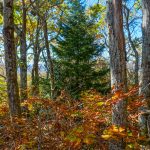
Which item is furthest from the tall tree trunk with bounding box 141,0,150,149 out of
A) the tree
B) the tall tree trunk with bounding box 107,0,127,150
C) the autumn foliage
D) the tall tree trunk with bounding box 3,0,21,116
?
the tree

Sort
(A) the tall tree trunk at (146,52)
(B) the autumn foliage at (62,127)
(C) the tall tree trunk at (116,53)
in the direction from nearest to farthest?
(B) the autumn foliage at (62,127)
(C) the tall tree trunk at (116,53)
(A) the tall tree trunk at (146,52)

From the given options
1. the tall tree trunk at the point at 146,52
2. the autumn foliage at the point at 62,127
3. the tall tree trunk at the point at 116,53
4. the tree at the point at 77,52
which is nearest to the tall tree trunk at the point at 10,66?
the autumn foliage at the point at 62,127

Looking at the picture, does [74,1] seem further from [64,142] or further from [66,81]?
[64,142]

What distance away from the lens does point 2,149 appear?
6.24m

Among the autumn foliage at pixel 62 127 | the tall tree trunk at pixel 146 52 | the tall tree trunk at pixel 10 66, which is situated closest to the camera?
the autumn foliage at pixel 62 127

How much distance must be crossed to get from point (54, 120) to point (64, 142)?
1.50 feet

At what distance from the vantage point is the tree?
57.1 feet

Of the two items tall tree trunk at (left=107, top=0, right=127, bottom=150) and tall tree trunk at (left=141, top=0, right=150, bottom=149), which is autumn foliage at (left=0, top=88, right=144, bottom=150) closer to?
tall tree trunk at (left=107, top=0, right=127, bottom=150)

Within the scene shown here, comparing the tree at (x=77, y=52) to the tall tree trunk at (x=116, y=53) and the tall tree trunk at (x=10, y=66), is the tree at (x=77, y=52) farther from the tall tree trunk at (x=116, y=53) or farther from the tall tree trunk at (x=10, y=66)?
the tall tree trunk at (x=116, y=53)

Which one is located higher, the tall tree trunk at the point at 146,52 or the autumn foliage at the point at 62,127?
the tall tree trunk at the point at 146,52

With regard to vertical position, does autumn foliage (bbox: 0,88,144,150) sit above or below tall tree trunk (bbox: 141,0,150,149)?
below

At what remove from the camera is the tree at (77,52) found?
1741 centimetres

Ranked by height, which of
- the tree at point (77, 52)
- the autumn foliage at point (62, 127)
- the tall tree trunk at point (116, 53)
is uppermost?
the tree at point (77, 52)

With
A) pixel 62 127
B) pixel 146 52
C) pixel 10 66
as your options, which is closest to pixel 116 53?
pixel 62 127
